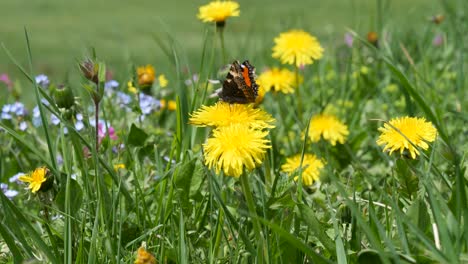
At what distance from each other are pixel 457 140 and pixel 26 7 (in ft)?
19.9

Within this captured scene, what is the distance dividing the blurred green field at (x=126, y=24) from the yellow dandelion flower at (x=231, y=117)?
3.09 metres

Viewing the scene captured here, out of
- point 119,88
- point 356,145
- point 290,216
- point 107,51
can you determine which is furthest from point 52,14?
point 290,216

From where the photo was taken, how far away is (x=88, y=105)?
8.10 feet

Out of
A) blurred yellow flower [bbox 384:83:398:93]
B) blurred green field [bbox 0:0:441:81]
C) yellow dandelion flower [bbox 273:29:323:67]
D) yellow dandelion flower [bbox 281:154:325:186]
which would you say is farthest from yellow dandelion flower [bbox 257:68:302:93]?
blurred green field [bbox 0:0:441:81]

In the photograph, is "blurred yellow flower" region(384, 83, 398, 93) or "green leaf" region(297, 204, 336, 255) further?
"blurred yellow flower" region(384, 83, 398, 93)

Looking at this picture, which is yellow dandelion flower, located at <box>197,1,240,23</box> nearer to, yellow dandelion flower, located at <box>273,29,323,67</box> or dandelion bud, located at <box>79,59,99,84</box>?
yellow dandelion flower, located at <box>273,29,323,67</box>

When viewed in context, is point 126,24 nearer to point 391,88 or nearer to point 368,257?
point 391,88

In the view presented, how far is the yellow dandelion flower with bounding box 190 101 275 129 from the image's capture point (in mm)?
1230

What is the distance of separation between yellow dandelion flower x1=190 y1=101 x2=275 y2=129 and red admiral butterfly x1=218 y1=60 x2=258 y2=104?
0.17ft

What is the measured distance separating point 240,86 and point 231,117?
0.38ft

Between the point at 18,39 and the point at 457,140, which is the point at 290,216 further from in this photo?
the point at 18,39

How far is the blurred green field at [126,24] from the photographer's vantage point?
519 cm

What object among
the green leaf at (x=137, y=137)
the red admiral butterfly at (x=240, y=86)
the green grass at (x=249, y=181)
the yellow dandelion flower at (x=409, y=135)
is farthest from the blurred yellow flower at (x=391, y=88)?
the red admiral butterfly at (x=240, y=86)

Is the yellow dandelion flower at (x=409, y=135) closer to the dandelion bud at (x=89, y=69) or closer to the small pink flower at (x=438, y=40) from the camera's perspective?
the dandelion bud at (x=89, y=69)
